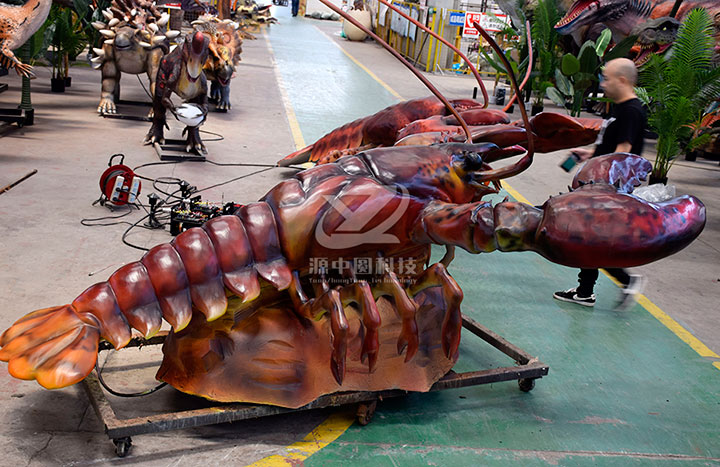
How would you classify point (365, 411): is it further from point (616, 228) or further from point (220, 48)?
point (220, 48)

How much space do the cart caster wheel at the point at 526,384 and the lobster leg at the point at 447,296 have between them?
79 centimetres

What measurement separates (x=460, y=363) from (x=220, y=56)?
716 centimetres

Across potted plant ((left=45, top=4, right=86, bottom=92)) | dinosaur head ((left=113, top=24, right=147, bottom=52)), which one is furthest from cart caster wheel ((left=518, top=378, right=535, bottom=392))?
potted plant ((left=45, top=4, right=86, bottom=92))

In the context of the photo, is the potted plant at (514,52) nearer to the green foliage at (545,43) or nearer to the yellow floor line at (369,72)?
the green foliage at (545,43)

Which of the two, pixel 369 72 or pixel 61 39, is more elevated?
pixel 61 39

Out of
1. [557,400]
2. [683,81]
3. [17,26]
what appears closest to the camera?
[557,400]

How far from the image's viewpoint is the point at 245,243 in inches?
115

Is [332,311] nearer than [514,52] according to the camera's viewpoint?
Yes

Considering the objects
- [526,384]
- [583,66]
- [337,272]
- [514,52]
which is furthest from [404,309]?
[514,52]

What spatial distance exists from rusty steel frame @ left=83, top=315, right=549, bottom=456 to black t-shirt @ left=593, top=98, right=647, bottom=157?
2.12 meters

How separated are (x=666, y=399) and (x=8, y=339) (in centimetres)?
342

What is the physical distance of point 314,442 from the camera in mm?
3049

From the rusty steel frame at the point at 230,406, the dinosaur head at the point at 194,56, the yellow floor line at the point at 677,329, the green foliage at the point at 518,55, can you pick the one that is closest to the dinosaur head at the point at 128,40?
the dinosaur head at the point at 194,56

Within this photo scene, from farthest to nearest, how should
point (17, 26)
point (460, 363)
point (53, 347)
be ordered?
point (17, 26) < point (460, 363) < point (53, 347)
